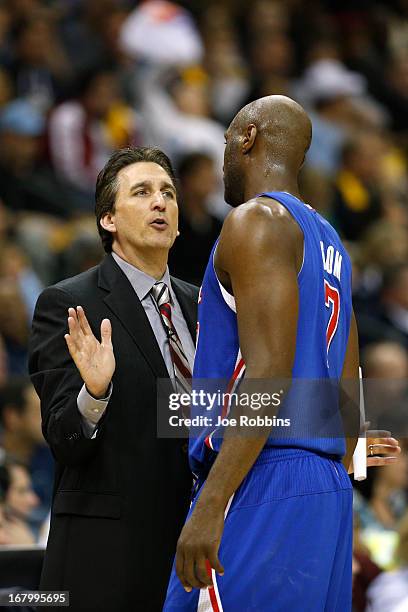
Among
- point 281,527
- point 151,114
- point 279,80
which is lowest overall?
point 281,527

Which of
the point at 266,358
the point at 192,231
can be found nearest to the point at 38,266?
the point at 192,231

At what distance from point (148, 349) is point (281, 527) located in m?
1.00

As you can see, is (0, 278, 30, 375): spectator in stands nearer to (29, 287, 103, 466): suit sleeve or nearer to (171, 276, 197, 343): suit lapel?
(171, 276, 197, 343): suit lapel

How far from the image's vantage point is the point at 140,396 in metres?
3.97

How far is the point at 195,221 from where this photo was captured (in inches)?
347

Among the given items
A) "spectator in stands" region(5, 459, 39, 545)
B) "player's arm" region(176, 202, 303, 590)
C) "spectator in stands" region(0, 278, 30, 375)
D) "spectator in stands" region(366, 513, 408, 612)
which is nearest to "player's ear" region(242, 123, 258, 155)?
"player's arm" region(176, 202, 303, 590)

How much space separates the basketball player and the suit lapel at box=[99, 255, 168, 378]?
53 cm

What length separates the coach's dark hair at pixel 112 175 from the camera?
4324mm

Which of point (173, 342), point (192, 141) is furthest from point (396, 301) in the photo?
point (173, 342)

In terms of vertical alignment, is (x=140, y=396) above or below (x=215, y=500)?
above

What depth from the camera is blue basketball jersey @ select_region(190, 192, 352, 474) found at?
342 centimetres

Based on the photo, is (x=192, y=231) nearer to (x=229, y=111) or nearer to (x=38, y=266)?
(x=38, y=266)

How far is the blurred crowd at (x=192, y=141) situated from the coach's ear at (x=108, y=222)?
6.48 ft

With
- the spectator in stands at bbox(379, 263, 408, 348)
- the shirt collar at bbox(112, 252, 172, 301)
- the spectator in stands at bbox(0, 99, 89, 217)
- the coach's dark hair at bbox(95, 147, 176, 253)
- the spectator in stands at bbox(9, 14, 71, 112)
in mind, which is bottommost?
the shirt collar at bbox(112, 252, 172, 301)
